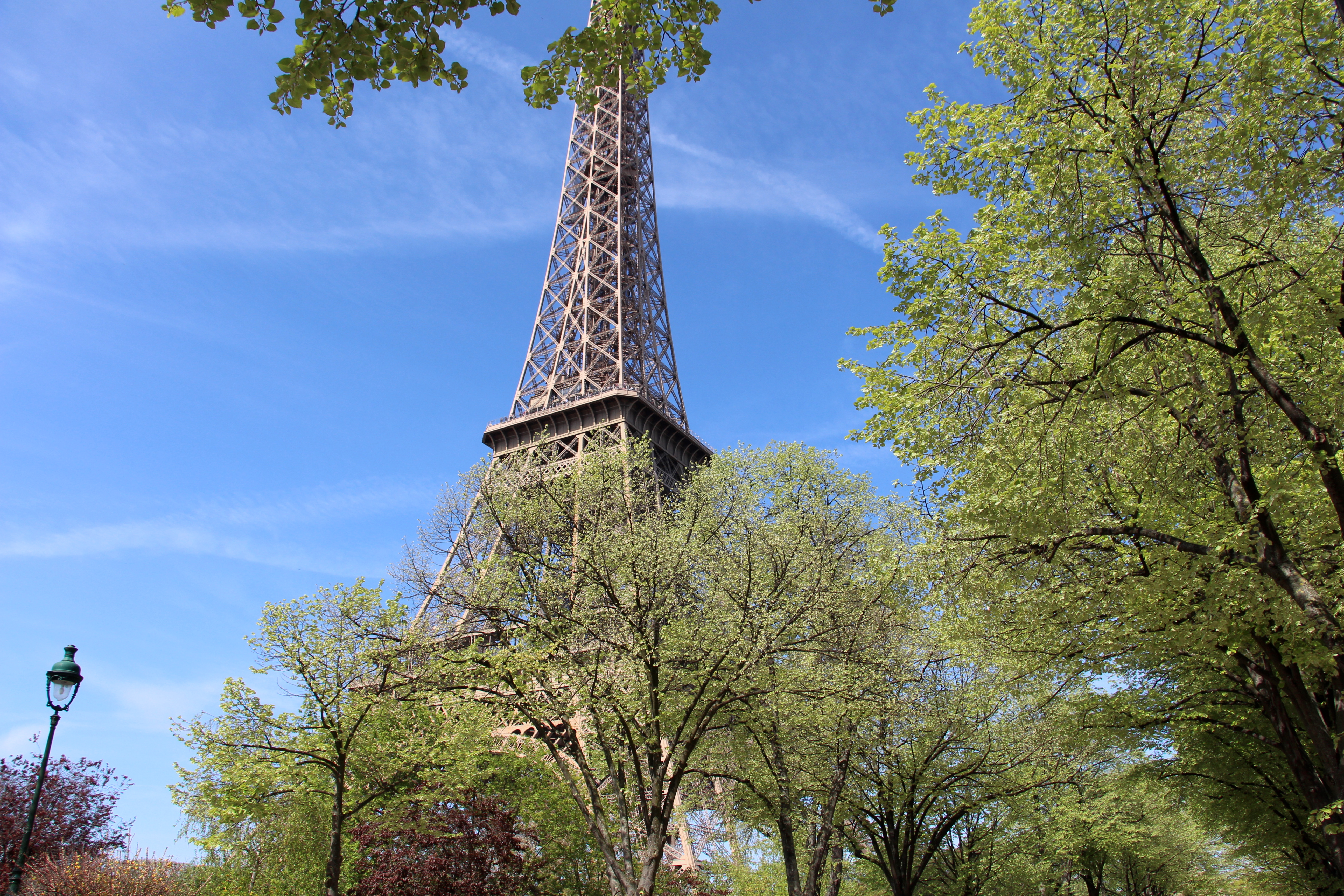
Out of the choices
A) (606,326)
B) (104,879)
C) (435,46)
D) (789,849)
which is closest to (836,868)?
(789,849)

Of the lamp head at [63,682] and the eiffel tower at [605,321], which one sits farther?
the eiffel tower at [605,321]

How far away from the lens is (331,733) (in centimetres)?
1600

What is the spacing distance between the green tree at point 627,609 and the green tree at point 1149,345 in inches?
110

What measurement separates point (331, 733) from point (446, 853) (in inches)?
223

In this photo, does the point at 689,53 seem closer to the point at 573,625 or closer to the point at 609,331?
the point at 573,625

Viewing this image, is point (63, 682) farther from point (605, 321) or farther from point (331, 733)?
point (605, 321)

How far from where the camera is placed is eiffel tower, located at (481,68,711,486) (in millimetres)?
42500

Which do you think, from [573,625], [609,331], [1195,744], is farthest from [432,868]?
[609,331]

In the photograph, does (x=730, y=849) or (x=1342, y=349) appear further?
(x=730, y=849)

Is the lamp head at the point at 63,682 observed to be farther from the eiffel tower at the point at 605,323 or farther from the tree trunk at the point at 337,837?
the eiffel tower at the point at 605,323

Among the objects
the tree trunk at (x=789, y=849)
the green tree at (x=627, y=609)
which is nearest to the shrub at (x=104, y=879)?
the green tree at (x=627, y=609)

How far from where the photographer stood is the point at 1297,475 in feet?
30.1

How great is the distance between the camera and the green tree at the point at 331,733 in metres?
15.5

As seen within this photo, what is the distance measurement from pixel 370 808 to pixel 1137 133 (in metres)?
20.7
